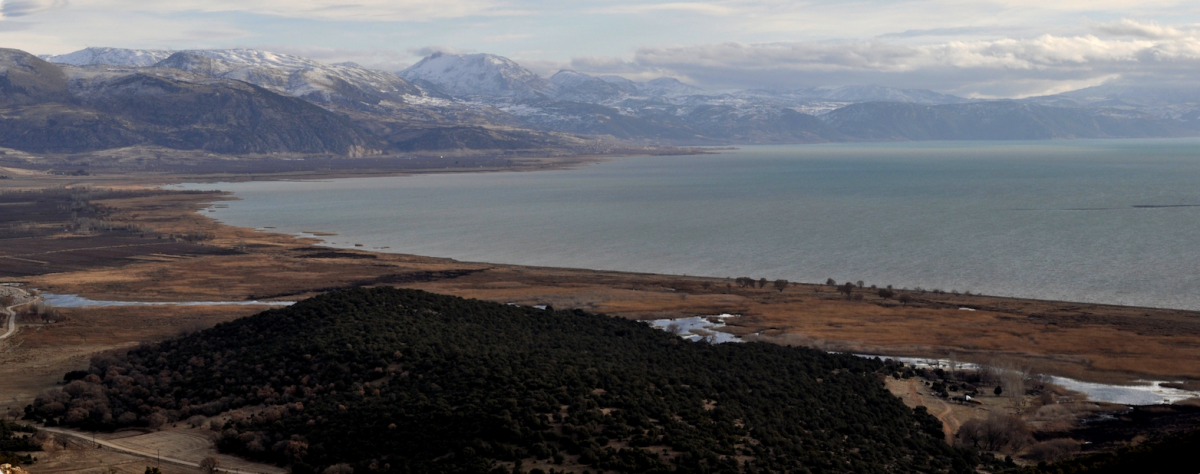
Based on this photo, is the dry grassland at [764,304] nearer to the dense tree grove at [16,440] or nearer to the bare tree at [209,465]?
the dense tree grove at [16,440]

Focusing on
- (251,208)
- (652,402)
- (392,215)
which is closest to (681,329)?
(652,402)

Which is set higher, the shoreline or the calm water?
the calm water

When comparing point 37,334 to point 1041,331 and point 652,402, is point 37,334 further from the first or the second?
point 1041,331

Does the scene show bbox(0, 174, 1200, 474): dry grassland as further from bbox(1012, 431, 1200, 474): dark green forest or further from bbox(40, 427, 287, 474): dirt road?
bbox(1012, 431, 1200, 474): dark green forest

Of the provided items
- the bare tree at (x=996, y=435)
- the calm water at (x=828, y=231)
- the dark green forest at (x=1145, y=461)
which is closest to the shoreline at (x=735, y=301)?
the calm water at (x=828, y=231)

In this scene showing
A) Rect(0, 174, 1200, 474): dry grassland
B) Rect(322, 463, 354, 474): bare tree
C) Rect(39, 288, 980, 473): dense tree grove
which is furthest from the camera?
Rect(0, 174, 1200, 474): dry grassland

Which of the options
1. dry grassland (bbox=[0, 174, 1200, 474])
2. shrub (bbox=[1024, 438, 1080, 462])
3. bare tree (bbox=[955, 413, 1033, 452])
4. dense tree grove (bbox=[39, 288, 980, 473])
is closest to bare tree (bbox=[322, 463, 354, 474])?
dense tree grove (bbox=[39, 288, 980, 473])
